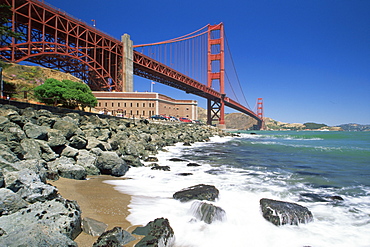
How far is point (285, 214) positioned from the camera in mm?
3930

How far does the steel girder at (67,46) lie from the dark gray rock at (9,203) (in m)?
30.7

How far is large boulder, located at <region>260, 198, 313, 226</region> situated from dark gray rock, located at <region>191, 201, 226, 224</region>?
82 cm

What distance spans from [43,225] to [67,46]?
35730mm

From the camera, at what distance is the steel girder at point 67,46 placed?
95.5ft

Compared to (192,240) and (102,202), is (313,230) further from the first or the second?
(102,202)

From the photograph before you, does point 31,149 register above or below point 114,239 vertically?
above

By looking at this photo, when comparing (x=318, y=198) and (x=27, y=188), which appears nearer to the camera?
(x=27, y=188)

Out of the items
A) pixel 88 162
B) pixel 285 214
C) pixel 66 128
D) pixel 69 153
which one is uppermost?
pixel 66 128

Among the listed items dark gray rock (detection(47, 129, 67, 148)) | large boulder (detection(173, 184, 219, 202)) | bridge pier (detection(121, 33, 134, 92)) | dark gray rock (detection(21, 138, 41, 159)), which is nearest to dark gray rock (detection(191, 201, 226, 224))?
large boulder (detection(173, 184, 219, 202))

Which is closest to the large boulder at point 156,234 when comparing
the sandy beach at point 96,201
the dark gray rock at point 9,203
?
the sandy beach at point 96,201

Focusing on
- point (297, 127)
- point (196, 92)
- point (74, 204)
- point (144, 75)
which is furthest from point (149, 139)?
point (297, 127)

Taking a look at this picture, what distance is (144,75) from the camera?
48.4m

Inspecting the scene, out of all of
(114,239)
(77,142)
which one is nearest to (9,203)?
(114,239)

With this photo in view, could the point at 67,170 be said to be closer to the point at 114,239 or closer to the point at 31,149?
the point at 31,149
